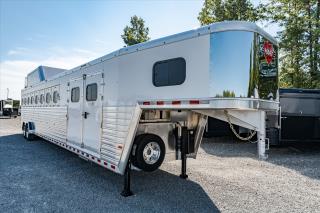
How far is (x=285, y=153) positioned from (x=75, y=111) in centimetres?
735

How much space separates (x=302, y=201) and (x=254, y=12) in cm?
1712

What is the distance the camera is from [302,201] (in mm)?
5047

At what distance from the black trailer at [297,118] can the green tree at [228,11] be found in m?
11.1

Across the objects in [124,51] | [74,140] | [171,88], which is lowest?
[74,140]

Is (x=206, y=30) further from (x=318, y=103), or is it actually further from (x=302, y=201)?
(x=318, y=103)

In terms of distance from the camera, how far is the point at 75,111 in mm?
7215

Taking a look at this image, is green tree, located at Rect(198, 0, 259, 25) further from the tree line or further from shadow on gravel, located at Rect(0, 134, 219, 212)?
shadow on gravel, located at Rect(0, 134, 219, 212)

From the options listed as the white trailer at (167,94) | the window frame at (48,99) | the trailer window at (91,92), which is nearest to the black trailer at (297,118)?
the white trailer at (167,94)

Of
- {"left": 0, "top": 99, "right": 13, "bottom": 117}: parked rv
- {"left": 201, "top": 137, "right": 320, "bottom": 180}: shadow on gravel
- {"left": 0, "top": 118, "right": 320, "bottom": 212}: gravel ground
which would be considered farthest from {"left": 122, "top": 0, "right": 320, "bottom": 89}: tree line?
{"left": 0, "top": 99, "right": 13, "bottom": 117}: parked rv

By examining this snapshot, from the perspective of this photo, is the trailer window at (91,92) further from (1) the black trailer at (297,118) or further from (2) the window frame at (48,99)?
(1) the black trailer at (297,118)

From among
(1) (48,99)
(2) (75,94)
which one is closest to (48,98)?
(1) (48,99)

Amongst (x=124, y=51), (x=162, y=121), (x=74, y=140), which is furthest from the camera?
(x=74, y=140)

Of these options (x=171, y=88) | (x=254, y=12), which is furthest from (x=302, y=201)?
(x=254, y=12)

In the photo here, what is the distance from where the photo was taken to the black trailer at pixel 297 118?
362 inches
